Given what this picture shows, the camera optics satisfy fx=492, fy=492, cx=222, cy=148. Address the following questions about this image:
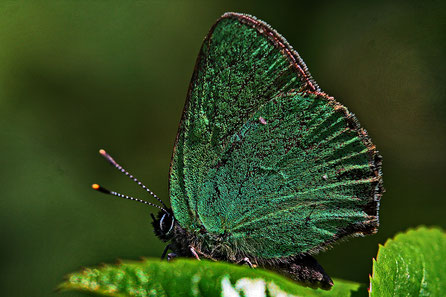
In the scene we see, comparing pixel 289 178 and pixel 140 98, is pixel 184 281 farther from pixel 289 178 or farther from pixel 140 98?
pixel 140 98

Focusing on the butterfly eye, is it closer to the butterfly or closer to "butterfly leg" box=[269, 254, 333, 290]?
the butterfly

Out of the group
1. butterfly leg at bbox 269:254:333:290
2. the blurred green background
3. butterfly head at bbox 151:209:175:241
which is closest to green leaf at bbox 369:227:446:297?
butterfly leg at bbox 269:254:333:290

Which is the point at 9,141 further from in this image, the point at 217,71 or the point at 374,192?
the point at 374,192

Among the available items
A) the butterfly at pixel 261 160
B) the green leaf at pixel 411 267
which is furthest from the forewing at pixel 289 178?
the green leaf at pixel 411 267

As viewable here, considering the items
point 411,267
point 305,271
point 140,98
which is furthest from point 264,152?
point 140,98

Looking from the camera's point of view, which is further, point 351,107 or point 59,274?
point 351,107

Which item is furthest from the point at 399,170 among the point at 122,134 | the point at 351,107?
the point at 122,134

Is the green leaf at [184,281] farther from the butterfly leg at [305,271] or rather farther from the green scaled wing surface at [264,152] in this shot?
the green scaled wing surface at [264,152]
